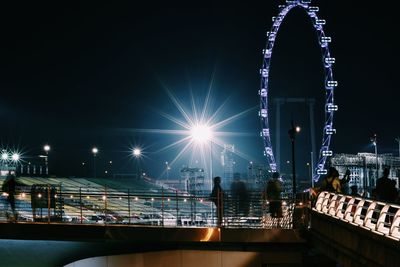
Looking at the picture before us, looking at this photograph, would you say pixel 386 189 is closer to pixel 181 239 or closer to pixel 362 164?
pixel 181 239

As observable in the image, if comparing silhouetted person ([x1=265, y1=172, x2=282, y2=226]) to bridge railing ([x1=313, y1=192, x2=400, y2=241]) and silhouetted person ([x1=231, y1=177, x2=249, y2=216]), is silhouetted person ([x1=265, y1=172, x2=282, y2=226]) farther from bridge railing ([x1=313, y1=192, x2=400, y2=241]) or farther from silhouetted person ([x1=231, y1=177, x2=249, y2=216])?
bridge railing ([x1=313, y1=192, x2=400, y2=241])

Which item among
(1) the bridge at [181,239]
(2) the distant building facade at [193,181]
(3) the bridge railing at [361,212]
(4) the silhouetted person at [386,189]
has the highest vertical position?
(2) the distant building facade at [193,181]

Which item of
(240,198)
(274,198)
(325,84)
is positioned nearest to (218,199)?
(240,198)

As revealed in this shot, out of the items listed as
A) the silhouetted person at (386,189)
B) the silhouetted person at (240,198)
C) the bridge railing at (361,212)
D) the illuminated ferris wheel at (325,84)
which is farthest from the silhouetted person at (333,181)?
the illuminated ferris wheel at (325,84)

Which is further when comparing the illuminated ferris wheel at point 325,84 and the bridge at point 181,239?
the illuminated ferris wheel at point 325,84

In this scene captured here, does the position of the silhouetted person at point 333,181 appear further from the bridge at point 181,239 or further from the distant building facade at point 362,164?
the distant building facade at point 362,164

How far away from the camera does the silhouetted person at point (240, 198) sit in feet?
68.7

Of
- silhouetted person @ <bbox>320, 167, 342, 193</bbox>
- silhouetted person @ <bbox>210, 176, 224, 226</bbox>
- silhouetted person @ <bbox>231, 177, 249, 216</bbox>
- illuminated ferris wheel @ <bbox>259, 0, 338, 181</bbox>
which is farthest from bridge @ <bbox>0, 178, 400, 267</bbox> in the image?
illuminated ferris wheel @ <bbox>259, 0, 338, 181</bbox>

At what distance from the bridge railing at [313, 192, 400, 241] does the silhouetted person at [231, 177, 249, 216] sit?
85.7 inches

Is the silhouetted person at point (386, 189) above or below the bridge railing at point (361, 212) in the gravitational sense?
above

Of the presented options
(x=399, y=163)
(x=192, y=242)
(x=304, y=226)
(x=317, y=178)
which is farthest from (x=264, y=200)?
(x=399, y=163)

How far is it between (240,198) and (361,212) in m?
5.09

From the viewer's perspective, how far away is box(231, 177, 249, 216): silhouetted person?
20.9 m

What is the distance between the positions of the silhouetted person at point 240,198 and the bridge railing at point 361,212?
2.18 m
